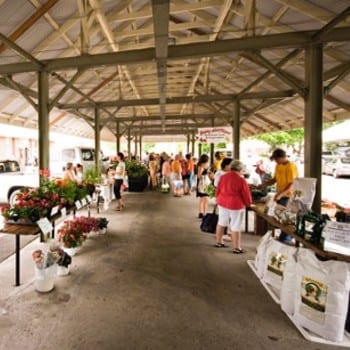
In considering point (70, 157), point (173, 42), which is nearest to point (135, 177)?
point (70, 157)

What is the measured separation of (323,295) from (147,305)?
A: 60.7 inches

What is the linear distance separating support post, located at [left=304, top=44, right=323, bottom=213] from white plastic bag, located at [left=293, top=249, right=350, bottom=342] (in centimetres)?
150

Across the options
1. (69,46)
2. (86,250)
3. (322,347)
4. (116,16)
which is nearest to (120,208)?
(86,250)

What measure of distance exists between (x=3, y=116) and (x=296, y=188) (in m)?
8.74

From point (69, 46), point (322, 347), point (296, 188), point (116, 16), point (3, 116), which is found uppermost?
point (116, 16)

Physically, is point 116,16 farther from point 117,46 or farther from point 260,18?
point 260,18

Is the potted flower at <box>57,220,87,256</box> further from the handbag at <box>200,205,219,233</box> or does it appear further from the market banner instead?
the market banner

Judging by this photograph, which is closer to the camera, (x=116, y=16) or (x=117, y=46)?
(x=116, y=16)

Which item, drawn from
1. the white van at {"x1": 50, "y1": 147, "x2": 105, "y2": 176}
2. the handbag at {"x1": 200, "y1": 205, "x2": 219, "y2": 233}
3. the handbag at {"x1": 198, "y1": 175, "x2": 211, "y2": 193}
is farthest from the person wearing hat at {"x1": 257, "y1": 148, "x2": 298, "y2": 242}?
the white van at {"x1": 50, "y1": 147, "x2": 105, "y2": 176}

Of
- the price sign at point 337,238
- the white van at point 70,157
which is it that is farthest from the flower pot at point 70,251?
the white van at point 70,157

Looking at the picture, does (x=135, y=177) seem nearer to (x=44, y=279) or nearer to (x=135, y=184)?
(x=135, y=184)

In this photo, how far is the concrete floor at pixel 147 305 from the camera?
6.88 feet

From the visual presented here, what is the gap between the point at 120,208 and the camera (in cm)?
702

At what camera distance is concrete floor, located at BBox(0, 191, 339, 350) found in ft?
6.88
